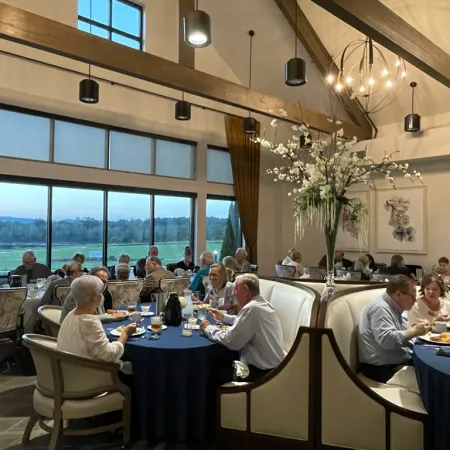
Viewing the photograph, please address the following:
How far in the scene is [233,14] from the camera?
8.78 m

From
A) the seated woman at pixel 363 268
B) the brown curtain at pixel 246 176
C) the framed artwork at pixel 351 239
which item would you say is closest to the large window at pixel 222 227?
the brown curtain at pixel 246 176

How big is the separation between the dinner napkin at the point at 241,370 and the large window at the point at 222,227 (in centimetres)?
716

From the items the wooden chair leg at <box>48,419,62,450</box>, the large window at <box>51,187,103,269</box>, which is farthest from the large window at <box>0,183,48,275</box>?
the wooden chair leg at <box>48,419,62,450</box>

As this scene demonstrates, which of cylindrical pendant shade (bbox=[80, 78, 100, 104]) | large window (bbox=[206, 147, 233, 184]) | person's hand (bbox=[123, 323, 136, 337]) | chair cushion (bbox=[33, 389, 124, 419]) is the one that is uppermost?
cylindrical pendant shade (bbox=[80, 78, 100, 104])

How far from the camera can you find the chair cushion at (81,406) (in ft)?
9.36

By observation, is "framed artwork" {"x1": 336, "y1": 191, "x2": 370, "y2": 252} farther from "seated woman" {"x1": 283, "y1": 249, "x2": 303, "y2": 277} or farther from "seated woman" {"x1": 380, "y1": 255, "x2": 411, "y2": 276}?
"seated woman" {"x1": 380, "y1": 255, "x2": 411, "y2": 276}

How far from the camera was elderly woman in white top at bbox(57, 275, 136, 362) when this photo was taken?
2.85 metres

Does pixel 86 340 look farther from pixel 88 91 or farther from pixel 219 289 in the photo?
pixel 88 91

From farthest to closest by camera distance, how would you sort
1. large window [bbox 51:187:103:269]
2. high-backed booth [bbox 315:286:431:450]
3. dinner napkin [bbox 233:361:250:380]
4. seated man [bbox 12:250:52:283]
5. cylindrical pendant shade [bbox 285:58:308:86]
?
large window [bbox 51:187:103:269]
seated man [bbox 12:250:52:283]
cylindrical pendant shade [bbox 285:58:308:86]
dinner napkin [bbox 233:361:250:380]
high-backed booth [bbox 315:286:431:450]

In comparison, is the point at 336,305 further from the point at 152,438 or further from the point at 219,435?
the point at 152,438

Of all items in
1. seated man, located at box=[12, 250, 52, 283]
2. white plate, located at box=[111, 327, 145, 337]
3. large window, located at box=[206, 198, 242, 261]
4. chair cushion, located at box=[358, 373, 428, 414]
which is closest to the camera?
chair cushion, located at box=[358, 373, 428, 414]

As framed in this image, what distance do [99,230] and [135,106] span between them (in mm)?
2528

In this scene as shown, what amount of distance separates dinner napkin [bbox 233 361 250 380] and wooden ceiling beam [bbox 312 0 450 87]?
3.07 metres

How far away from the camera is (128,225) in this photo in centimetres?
890
